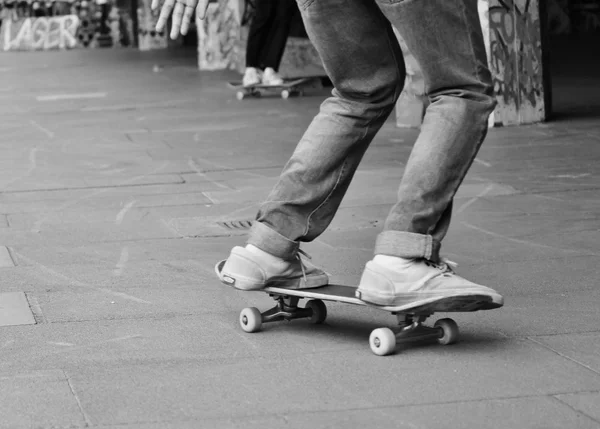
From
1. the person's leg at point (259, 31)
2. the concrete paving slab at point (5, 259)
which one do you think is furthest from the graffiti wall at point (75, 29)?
the concrete paving slab at point (5, 259)

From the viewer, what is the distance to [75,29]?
26422 millimetres

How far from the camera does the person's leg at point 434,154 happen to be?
326 centimetres

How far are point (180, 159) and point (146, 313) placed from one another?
4.17m

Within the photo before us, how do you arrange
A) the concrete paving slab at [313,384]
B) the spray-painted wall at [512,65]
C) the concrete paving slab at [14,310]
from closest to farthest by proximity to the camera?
the concrete paving slab at [313,384], the concrete paving slab at [14,310], the spray-painted wall at [512,65]

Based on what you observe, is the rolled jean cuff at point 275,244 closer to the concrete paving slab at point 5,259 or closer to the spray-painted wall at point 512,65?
the concrete paving slab at point 5,259

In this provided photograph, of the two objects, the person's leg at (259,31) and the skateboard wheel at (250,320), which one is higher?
the skateboard wheel at (250,320)

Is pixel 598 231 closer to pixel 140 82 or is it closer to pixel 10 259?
pixel 10 259

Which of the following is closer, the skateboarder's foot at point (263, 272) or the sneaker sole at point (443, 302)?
the sneaker sole at point (443, 302)

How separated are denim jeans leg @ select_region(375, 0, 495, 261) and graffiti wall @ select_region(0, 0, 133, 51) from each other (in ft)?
76.4

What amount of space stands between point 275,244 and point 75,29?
2384 cm

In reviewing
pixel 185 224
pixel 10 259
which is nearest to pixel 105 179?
pixel 185 224

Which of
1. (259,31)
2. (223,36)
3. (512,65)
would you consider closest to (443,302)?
Result: (512,65)

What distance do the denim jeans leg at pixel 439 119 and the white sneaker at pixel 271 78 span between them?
9267mm

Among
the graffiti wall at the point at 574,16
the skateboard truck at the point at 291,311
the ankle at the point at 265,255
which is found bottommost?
the graffiti wall at the point at 574,16
